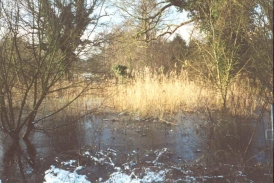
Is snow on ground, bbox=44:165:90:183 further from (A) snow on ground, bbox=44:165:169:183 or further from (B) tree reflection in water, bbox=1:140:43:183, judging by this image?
(B) tree reflection in water, bbox=1:140:43:183

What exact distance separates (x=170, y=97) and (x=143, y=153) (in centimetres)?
416

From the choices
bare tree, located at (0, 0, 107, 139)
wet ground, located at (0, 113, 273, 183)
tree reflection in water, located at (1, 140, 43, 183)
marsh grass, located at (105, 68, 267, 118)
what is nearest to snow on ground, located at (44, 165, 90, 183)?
wet ground, located at (0, 113, 273, 183)

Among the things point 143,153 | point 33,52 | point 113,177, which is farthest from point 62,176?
point 33,52

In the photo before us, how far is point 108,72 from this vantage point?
22.1 ft

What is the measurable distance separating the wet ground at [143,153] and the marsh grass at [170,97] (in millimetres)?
928

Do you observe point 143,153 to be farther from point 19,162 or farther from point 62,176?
point 19,162

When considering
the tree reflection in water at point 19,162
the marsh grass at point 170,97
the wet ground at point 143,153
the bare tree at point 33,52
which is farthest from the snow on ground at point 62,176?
the marsh grass at point 170,97

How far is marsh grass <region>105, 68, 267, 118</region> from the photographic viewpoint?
8.11m

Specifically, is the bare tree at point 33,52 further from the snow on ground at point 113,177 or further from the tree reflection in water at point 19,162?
the snow on ground at point 113,177

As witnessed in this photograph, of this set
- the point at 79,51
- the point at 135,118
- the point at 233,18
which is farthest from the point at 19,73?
the point at 233,18

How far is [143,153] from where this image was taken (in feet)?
15.9

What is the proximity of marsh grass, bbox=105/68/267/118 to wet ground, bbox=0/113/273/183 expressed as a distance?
3.04ft

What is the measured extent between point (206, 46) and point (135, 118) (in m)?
3.79

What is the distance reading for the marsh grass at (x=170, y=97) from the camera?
8105 millimetres
